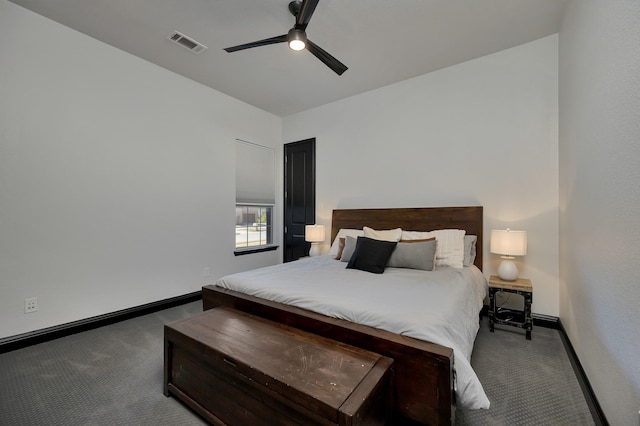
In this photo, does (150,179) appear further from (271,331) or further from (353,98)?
(353,98)

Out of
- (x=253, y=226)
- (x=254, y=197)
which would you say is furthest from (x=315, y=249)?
(x=254, y=197)

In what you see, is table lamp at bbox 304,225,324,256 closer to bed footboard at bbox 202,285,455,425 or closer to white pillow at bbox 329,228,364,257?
white pillow at bbox 329,228,364,257

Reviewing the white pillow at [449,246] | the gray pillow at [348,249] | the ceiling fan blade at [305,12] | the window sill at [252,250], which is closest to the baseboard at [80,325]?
the window sill at [252,250]

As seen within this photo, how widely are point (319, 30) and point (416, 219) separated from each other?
233cm

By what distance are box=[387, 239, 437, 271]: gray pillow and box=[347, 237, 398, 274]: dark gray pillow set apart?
0.30 feet

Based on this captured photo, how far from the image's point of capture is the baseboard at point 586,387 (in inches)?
57.6

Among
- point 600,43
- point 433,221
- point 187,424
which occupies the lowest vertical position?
point 187,424

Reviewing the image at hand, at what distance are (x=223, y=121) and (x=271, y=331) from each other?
3299mm

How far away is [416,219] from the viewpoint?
3391 millimetres

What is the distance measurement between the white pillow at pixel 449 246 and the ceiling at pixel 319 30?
199 cm

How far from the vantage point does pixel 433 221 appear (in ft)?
10.7

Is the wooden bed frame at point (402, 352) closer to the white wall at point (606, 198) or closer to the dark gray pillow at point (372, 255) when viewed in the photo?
the white wall at point (606, 198)

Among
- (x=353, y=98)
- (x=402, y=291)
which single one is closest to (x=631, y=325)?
(x=402, y=291)

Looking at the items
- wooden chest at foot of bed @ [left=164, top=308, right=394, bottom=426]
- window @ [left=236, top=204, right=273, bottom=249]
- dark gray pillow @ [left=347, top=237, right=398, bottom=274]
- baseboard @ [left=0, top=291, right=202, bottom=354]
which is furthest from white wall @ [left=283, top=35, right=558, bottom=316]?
baseboard @ [left=0, top=291, right=202, bottom=354]
